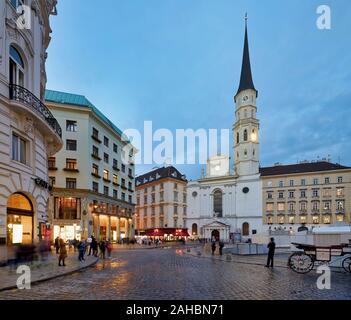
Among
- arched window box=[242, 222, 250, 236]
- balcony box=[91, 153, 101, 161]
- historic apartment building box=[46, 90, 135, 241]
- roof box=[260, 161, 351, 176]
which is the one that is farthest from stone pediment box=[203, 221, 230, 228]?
balcony box=[91, 153, 101, 161]

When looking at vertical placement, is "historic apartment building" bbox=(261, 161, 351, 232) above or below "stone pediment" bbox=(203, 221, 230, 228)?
above

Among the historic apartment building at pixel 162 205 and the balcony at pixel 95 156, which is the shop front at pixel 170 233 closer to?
the historic apartment building at pixel 162 205

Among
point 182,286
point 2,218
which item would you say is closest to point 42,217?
point 2,218

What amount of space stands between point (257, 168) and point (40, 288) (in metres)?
77.7

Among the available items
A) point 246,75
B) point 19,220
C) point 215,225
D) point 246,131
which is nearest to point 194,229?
point 215,225

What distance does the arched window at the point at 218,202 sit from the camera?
8912 cm

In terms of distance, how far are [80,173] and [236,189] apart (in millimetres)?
50566

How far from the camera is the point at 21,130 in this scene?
19.4 metres

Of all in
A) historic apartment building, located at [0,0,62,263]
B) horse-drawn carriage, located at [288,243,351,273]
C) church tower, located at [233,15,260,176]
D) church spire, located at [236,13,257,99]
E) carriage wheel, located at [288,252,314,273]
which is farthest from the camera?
church spire, located at [236,13,257,99]

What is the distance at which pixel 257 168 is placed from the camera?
85.8 metres

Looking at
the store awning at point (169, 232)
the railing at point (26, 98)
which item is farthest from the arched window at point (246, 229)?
the railing at point (26, 98)

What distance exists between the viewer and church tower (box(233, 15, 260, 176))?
85600 mm

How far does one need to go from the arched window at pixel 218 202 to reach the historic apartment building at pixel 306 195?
1185 cm

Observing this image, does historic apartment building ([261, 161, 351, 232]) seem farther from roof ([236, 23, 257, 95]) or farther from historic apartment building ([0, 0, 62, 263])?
historic apartment building ([0, 0, 62, 263])
